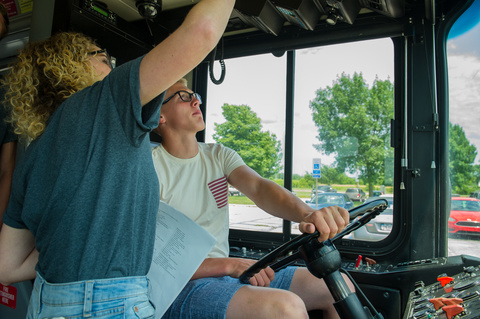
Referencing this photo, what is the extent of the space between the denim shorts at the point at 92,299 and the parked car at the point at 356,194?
72.3 inches

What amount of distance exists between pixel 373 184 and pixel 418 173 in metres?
0.29

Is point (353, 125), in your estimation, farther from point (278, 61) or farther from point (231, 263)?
point (231, 263)

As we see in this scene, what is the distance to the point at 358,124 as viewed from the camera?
7.99ft

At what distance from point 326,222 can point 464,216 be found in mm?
1396

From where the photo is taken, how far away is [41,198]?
913 millimetres

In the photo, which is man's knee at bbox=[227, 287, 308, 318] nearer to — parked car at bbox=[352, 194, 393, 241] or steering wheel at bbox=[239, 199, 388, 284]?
steering wheel at bbox=[239, 199, 388, 284]

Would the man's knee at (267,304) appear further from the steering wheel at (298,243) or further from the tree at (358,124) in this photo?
the tree at (358,124)

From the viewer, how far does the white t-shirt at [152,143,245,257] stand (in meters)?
1.82

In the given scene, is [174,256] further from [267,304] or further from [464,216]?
[464,216]

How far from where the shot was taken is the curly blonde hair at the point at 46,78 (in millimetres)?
1065

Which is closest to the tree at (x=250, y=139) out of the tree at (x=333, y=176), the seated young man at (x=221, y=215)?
the tree at (x=333, y=176)

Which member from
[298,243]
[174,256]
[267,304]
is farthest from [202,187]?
[298,243]

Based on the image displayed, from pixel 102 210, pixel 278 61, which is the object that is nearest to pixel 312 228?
pixel 102 210

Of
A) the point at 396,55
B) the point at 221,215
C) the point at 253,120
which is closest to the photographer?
the point at 221,215
